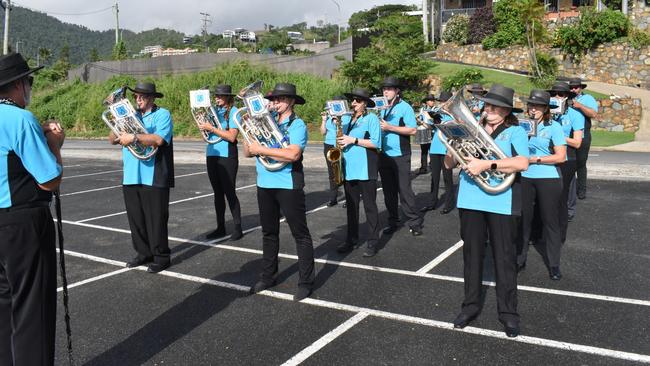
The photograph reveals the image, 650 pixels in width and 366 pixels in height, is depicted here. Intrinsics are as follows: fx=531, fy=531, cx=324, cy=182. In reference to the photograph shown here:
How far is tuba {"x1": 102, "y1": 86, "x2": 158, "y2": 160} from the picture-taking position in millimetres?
6176

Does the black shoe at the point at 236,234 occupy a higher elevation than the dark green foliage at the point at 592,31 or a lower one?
lower

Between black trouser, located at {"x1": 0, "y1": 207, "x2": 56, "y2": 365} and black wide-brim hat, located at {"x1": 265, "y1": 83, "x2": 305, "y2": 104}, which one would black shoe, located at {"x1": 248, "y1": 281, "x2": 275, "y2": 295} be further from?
black trouser, located at {"x1": 0, "y1": 207, "x2": 56, "y2": 365}

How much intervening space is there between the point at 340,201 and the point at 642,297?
19.8ft

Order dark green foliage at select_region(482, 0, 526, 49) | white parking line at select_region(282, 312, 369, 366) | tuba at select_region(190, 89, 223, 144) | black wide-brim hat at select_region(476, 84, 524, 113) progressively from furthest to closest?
dark green foliage at select_region(482, 0, 526, 49) < tuba at select_region(190, 89, 223, 144) < black wide-brim hat at select_region(476, 84, 524, 113) < white parking line at select_region(282, 312, 369, 366)

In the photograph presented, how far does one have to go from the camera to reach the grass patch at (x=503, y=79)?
77.9ft

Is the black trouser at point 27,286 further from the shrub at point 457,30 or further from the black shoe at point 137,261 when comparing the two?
the shrub at point 457,30

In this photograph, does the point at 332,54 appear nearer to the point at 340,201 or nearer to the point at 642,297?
the point at 340,201

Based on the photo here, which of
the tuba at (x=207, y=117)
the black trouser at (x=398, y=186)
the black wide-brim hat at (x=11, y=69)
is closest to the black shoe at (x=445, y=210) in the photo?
the black trouser at (x=398, y=186)

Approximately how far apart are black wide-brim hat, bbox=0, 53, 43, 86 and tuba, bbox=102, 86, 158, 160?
264cm

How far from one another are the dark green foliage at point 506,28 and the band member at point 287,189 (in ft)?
88.6

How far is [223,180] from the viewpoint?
8000 millimetres

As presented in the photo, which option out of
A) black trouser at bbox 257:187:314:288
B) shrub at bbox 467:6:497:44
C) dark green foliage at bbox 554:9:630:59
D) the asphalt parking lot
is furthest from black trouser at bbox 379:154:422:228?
shrub at bbox 467:6:497:44

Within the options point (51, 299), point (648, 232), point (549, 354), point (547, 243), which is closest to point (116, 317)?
point (51, 299)

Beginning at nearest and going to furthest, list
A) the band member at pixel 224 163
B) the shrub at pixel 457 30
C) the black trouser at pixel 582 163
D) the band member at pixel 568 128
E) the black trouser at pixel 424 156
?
the band member at pixel 568 128 < the band member at pixel 224 163 < the black trouser at pixel 582 163 < the black trouser at pixel 424 156 < the shrub at pixel 457 30
